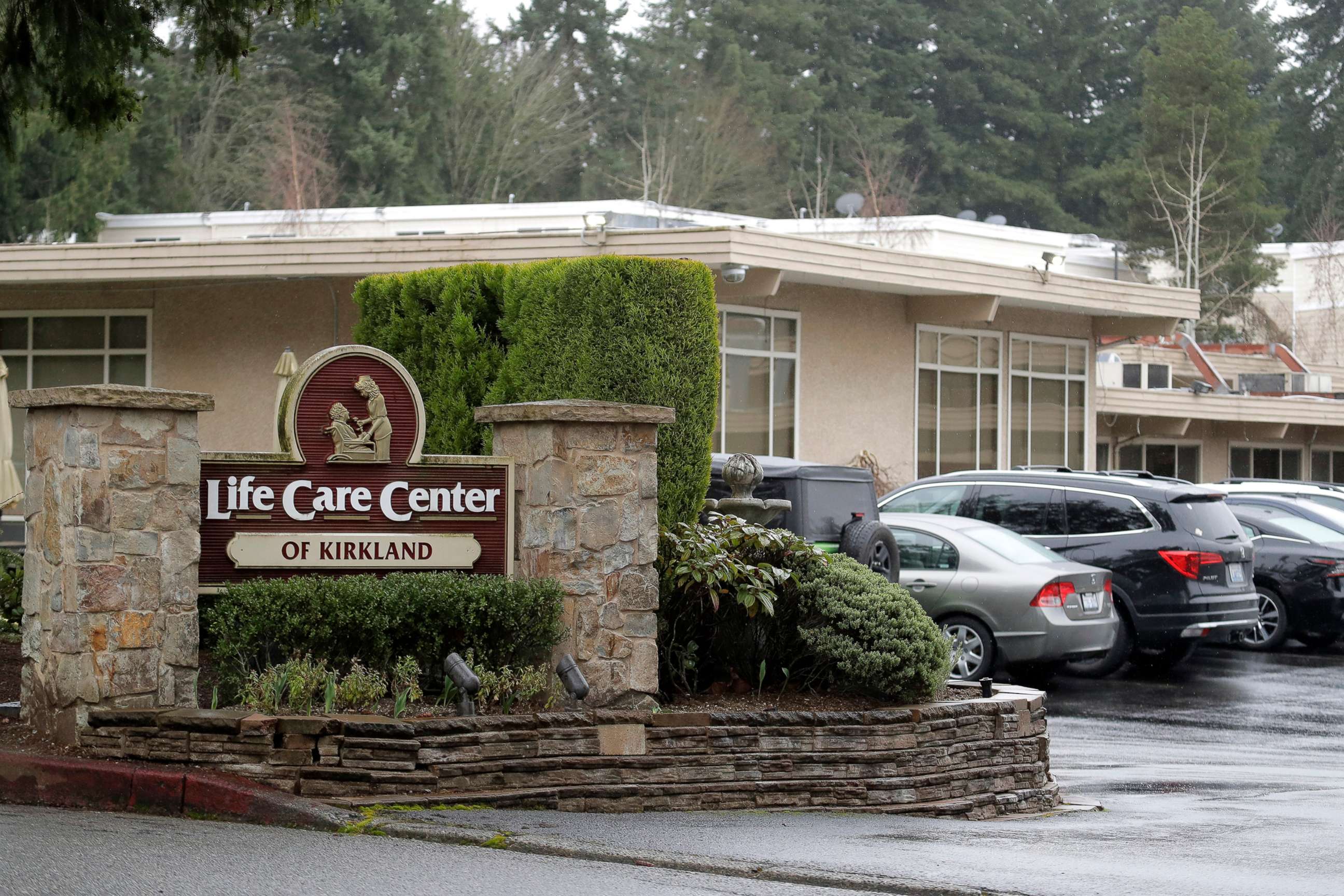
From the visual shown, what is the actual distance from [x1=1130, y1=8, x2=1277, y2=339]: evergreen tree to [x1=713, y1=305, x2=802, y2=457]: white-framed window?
113ft

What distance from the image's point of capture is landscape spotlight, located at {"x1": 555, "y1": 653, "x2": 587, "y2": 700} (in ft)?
27.5

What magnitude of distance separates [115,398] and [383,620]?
1.71 meters

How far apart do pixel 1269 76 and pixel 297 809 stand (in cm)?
6390

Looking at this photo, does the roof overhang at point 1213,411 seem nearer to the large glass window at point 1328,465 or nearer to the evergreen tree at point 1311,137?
the large glass window at point 1328,465

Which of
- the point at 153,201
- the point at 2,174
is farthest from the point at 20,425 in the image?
the point at 153,201

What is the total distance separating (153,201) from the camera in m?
41.9

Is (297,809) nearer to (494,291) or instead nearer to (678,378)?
(678,378)

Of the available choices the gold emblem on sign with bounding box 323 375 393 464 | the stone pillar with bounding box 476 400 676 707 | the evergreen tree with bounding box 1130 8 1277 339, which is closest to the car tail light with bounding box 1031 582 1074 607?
the stone pillar with bounding box 476 400 676 707

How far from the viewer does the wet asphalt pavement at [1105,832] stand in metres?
6.84

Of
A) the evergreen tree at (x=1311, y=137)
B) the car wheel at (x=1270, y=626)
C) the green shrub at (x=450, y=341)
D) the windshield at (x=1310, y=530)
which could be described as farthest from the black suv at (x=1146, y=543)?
the evergreen tree at (x=1311, y=137)

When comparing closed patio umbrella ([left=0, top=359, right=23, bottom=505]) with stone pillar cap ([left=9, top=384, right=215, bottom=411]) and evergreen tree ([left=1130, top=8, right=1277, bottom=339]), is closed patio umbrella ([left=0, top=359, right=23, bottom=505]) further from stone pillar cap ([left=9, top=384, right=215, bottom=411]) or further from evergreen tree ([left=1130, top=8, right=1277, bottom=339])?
evergreen tree ([left=1130, top=8, right=1277, bottom=339])

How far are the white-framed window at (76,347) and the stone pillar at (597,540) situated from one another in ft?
37.6

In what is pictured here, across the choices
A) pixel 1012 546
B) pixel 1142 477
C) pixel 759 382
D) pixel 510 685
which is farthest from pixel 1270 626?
pixel 510 685

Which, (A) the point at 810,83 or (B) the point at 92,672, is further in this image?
(A) the point at 810,83
